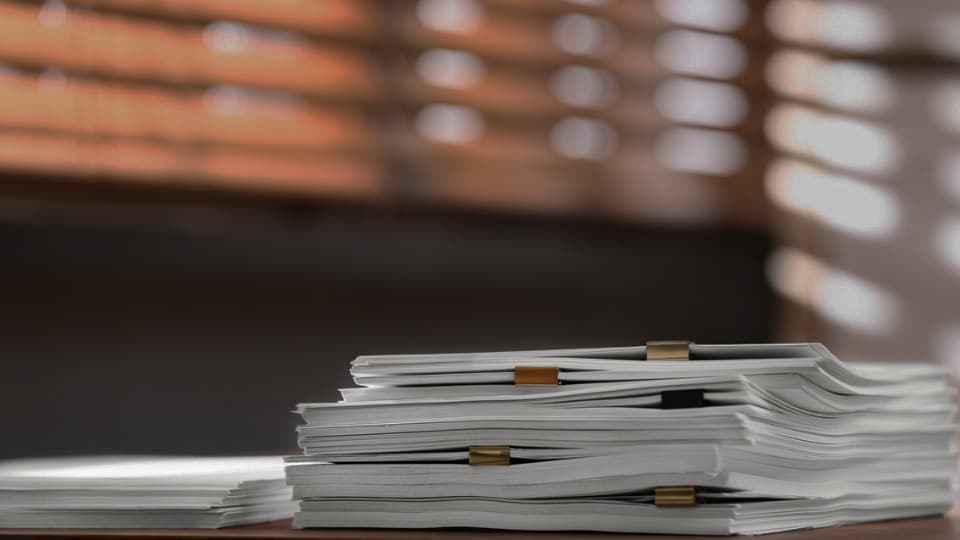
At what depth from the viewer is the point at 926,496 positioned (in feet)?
2.93

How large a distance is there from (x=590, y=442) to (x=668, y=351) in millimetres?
71

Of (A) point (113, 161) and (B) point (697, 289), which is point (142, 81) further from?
(B) point (697, 289)

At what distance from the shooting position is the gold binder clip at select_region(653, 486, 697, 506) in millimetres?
683

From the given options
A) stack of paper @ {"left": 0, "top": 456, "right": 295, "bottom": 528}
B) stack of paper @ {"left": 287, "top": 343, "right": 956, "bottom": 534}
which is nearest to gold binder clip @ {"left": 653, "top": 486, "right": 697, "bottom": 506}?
stack of paper @ {"left": 287, "top": 343, "right": 956, "bottom": 534}

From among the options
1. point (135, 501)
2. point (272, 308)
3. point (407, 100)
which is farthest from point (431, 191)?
point (135, 501)

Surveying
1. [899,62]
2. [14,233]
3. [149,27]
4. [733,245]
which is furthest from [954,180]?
[14,233]

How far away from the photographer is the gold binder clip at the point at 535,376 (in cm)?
73

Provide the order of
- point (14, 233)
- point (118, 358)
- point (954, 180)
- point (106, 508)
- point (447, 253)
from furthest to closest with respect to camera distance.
A: point (954, 180) → point (447, 253) → point (118, 358) → point (14, 233) → point (106, 508)

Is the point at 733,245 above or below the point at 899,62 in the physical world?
below

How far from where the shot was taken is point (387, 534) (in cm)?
72

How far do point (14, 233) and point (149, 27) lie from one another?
0.42m

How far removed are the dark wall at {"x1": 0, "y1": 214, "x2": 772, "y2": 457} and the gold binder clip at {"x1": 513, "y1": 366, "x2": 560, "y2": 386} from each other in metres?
1.15

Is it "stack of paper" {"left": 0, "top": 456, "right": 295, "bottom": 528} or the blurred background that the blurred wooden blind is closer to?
the blurred background

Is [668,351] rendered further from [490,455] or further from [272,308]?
[272,308]
